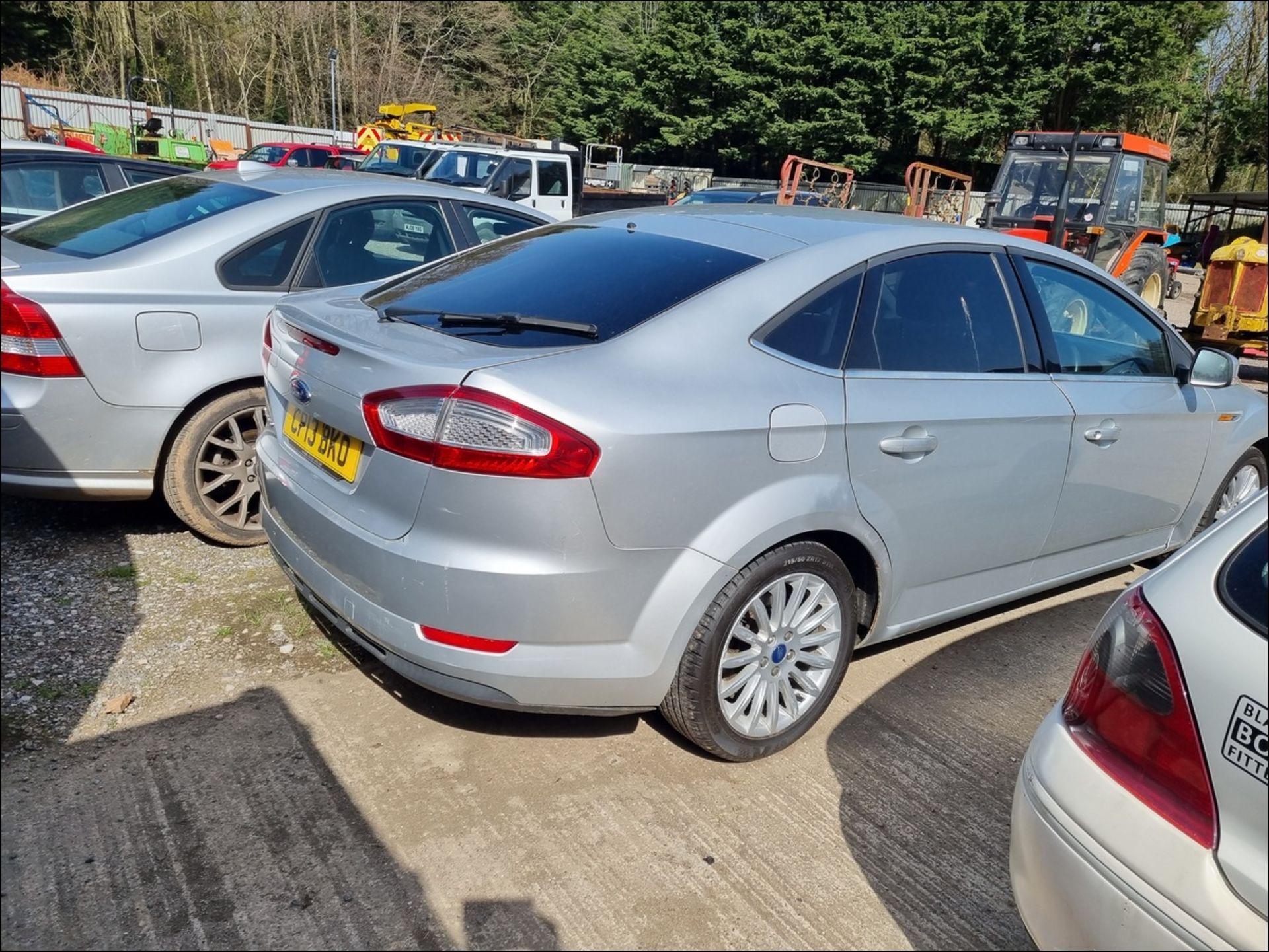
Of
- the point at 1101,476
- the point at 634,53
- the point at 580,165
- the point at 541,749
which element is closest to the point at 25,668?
the point at 541,749

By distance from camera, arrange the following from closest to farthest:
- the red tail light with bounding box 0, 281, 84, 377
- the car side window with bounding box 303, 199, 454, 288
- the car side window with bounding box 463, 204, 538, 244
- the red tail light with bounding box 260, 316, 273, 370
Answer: the red tail light with bounding box 260, 316, 273, 370, the red tail light with bounding box 0, 281, 84, 377, the car side window with bounding box 303, 199, 454, 288, the car side window with bounding box 463, 204, 538, 244

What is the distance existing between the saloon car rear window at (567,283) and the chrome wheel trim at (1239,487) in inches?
126

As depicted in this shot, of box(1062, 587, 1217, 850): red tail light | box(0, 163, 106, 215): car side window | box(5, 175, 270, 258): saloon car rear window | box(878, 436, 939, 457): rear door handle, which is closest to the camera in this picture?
box(1062, 587, 1217, 850): red tail light

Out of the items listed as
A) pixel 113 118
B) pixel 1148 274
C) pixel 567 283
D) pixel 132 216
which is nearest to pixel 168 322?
pixel 132 216

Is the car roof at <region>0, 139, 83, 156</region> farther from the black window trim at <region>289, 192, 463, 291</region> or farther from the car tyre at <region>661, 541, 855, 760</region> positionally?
the car tyre at <region>661, 541, 855, 760</region>

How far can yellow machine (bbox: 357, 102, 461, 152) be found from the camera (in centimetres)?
2209

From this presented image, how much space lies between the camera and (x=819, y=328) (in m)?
2.93

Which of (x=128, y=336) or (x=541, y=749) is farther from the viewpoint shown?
(x=128, y=336)

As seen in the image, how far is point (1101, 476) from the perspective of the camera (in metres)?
3.77

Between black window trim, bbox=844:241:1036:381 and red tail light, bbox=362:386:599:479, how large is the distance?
3.32ft

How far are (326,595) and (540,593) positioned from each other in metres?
0.76

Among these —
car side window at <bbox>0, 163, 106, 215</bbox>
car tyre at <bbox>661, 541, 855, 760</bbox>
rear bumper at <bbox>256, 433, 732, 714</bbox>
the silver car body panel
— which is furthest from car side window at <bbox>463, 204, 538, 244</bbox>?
car side window at <bbox>0, 163, 106, 215</bbox>

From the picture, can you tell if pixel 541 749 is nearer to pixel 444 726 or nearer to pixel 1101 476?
pixel 444 726

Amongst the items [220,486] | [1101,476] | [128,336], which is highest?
[128,336]
